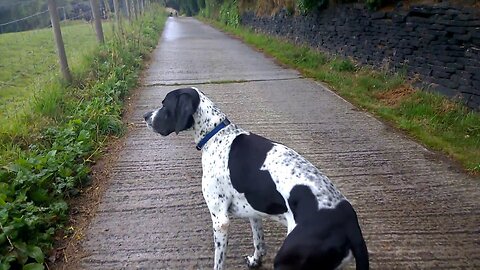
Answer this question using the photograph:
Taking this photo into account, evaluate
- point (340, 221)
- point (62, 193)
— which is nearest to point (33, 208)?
point (62, 193)

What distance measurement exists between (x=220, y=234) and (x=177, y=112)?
0.94m

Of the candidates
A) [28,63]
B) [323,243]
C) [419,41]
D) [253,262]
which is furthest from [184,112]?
[28,63]

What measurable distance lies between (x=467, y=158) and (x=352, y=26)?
6096 millimetres

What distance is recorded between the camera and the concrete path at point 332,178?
3.71 metres

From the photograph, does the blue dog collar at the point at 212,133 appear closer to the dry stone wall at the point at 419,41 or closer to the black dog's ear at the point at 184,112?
the black dog's ear at the point at 184,112

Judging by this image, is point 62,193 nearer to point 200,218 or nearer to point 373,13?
point 200,218

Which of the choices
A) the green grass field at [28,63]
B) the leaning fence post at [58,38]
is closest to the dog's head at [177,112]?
the green grass field at [28,63]

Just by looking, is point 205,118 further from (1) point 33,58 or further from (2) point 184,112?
(1) point 33,58

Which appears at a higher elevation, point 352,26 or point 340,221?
point 340,221

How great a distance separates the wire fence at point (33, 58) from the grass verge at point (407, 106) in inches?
202

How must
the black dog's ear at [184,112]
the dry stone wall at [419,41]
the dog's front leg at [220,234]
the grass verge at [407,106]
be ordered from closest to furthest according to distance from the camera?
the dog's front leg at [220,234]
the black dog's ear at [184,112]
the grass verge at [407,106]
the dry stone wall at [419,41]

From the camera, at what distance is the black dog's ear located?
11.0 ft

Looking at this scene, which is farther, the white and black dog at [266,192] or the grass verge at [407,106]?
the grass verge at [407,106]

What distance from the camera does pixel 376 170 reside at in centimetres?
522
